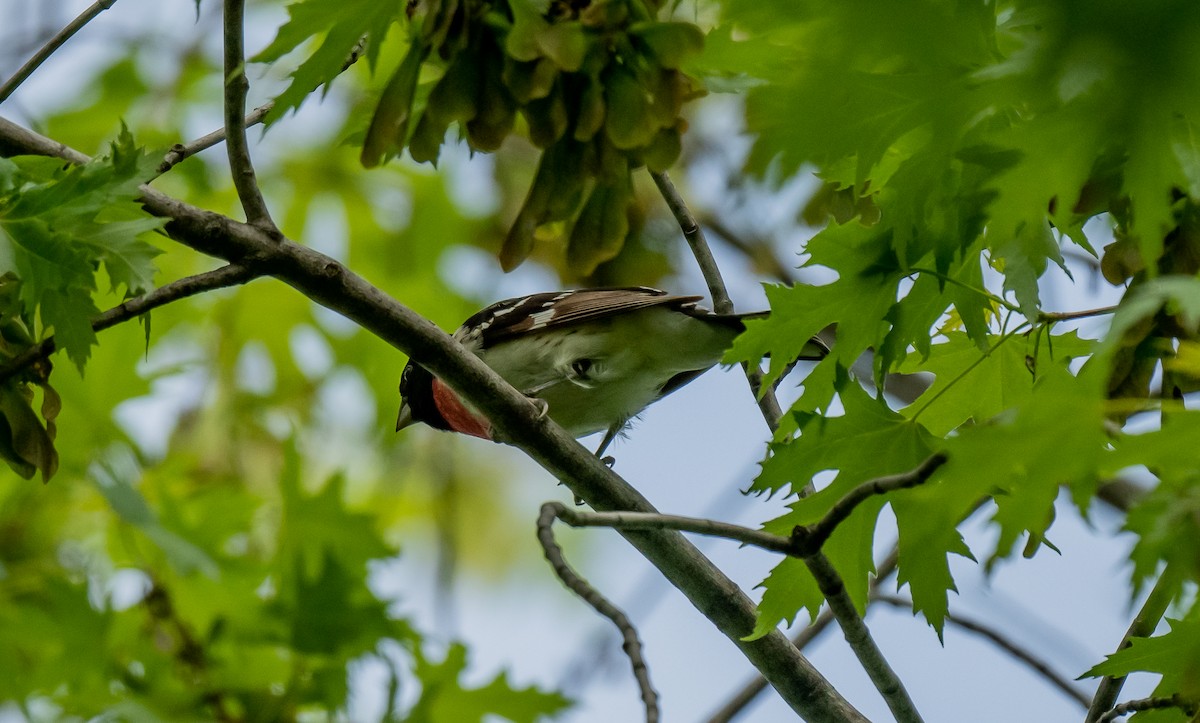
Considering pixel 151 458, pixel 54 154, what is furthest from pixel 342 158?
pixel 54 154

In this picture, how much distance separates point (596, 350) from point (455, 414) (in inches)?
24.5

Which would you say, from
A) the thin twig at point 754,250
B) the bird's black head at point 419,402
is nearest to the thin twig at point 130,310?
the bird's black head at point 419,402

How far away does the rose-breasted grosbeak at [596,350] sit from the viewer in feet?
15.4

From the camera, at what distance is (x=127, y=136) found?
8.20 ft

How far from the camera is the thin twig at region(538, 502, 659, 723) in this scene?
2166 mm

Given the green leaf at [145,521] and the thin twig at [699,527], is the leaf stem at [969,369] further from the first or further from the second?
the green leaf at [145,521]

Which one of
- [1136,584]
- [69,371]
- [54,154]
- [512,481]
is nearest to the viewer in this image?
[1136,584]

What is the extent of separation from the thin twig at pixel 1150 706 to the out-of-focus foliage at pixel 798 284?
48 mm

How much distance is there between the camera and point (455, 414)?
192 inches

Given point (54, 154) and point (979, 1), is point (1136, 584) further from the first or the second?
point (54, 154)

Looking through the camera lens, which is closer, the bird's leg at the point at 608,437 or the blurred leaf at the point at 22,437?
the blurred leaf at the point at 22,437

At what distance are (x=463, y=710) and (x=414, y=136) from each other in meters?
2.48

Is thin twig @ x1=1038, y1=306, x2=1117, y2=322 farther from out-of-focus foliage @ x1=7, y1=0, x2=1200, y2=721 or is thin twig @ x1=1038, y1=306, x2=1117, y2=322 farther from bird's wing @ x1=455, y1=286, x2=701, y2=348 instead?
bird's wing @ x1=455, y1=286, x2=701, y2=348

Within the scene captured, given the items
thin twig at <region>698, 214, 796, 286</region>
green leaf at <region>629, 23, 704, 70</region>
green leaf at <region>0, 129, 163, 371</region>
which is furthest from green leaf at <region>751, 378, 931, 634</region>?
thin twig at <region>698, 214, 796, 286</region>
